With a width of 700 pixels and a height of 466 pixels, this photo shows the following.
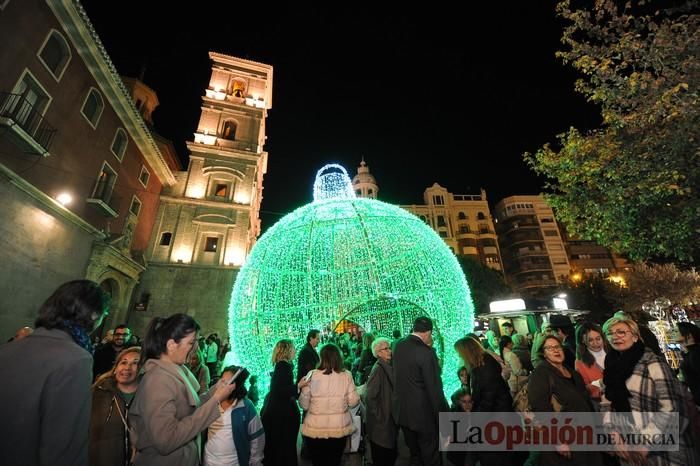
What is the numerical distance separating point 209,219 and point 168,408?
68.2ft

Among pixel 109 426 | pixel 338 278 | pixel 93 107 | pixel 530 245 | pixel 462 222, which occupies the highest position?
pixel 462 222

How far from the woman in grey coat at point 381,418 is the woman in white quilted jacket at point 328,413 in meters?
0.42

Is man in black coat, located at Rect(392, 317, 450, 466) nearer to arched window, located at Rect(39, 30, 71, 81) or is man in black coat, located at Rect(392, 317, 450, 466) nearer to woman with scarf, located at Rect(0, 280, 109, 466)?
woman with scarf, located at Rect(0, 280, 109, 466)

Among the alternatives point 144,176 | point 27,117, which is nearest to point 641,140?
point 27,117

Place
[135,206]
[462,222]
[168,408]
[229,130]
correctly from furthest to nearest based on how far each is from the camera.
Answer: [462,222], [229,130], [135,206], [168,408]

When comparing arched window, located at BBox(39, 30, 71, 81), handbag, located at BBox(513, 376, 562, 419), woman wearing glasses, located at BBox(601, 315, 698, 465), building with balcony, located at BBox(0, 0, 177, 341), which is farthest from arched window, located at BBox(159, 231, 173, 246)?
woman wearing glasses, located at BBox(601, 315, 698, 465)

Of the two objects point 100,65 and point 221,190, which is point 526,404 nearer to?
point 100,65

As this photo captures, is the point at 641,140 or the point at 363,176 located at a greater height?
the point at 363,176

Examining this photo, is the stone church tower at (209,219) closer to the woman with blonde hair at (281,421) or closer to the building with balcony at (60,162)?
the building with balcony at (60,162)

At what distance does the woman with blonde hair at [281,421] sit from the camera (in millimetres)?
3299

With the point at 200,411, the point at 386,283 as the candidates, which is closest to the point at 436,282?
the point at 386,283

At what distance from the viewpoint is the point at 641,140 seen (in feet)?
25.6

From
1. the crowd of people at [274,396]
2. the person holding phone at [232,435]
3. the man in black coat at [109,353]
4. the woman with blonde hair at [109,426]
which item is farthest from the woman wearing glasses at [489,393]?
the man in black coat at [109,353]

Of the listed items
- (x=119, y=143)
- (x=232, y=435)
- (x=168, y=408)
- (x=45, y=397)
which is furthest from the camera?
(x=119, y=143)
